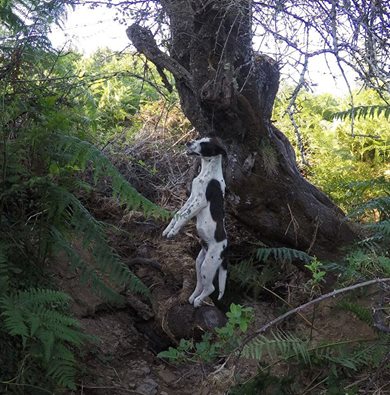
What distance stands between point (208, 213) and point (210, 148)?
1.62 ft

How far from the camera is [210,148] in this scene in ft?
12.9

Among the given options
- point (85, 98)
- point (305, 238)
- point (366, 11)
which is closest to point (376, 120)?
point (305, 238)

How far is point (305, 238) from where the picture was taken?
451 cm

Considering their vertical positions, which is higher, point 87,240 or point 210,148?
point 210,148

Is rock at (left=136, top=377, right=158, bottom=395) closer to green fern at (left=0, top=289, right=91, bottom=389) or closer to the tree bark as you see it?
green fern at (left=0, top=289, right=91, bottom=389)

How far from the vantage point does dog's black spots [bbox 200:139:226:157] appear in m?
3.94

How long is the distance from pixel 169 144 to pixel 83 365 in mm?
3471

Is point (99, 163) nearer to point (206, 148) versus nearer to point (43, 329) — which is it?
point (43, 329)

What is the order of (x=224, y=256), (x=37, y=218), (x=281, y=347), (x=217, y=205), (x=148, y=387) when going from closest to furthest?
1. (x=281, y=347)
2. (x=37, y=218)
3. (x=148, y=387)
4. (x=217, y=205)
5. (x=224, y=256)

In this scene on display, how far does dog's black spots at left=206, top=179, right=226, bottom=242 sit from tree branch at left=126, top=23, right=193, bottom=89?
0.88 meters

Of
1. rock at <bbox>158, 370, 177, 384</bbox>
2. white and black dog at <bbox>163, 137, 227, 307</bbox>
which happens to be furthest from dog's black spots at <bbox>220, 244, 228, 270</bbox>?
rock at <bbox>158, 370, 177, 384</bbox>

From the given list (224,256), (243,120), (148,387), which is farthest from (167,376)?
(243,120)

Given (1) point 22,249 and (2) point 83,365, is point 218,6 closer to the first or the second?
(1) point 22,249

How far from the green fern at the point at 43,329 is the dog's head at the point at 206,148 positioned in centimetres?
167
